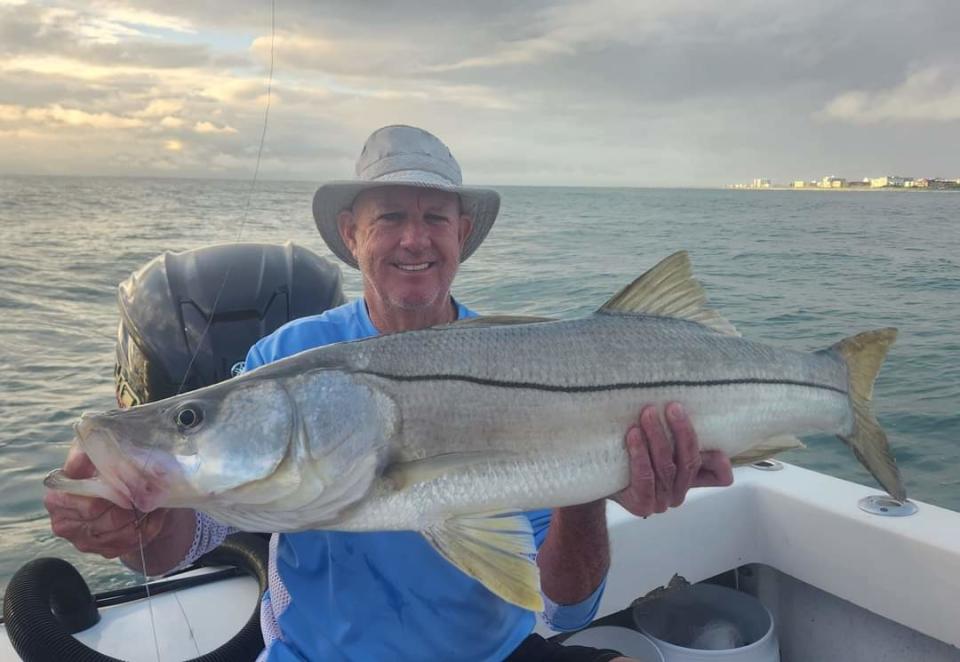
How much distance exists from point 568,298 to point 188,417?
14.6 m

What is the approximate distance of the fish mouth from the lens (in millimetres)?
1725

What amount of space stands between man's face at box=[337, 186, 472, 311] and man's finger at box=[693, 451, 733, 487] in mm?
1212

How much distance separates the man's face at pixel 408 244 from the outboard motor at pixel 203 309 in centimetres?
103

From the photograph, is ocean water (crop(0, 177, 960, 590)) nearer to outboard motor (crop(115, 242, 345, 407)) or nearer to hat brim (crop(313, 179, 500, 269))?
outboard motor (crop(115, 242, 345, 407))

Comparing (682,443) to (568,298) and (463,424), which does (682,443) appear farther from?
(568,298)

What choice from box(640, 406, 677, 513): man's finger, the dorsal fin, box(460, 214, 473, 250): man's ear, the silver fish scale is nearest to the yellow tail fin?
A: the silver fish scale

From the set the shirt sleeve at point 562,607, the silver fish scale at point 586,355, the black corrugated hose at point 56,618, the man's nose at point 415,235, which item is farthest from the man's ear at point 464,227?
the black corrugated hose at point 56,618

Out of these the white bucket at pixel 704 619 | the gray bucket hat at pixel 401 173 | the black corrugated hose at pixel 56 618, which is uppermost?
the gray bucket hat at pixel 401 173

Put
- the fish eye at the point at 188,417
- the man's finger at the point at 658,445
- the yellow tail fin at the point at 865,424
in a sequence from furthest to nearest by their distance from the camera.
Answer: the yellow tail fin at the point at 865,424
the man's finger at the point at 658,445
the fish eye at the point at 188,417

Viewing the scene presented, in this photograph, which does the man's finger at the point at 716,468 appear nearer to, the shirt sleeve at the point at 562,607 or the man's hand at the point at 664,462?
the man's hand at the point at 664,462

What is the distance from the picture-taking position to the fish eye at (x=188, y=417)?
5.99 ft

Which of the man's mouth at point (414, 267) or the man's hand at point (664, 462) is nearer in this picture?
the man's hand at point (664, 462)

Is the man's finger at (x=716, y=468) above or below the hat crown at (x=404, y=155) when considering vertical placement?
below

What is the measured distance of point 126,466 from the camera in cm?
173
